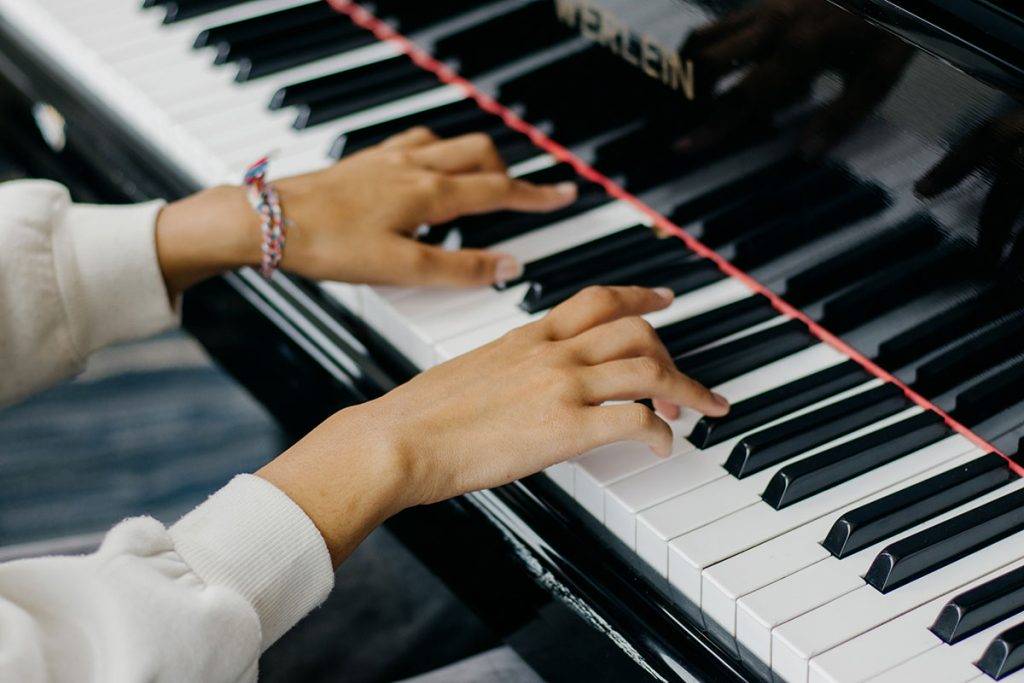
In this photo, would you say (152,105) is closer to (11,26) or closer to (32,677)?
(11,26)

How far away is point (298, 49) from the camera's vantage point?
208cm

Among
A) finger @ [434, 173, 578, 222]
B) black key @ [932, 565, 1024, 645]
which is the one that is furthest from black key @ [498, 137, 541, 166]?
black key @ [932, 565, 1024, 645]

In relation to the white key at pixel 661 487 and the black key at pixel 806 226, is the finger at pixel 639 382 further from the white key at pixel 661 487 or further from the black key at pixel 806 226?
the black key at pixel 806 226

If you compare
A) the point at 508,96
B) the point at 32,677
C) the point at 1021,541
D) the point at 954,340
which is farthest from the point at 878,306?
the point at 32,677

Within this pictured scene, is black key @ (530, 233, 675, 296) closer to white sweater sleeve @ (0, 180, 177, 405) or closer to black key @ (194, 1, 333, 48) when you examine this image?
white sweater sleeve @ (0, 180, 177, 405)

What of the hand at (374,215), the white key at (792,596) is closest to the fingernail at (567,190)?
the hand at (374,215)

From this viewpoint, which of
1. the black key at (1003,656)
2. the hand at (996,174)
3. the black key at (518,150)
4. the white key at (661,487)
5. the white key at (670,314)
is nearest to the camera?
the black key at (1003,656)

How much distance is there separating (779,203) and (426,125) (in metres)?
0.57

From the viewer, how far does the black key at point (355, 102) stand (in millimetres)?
1959

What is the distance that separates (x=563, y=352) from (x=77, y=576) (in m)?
0.50

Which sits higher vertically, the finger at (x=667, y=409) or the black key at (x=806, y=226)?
the black key at (x=806, y=226)

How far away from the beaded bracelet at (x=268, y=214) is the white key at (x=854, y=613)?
→ 2.64 ft

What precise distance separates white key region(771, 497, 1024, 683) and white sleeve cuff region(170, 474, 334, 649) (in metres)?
0.43

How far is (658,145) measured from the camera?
1.69 metres
